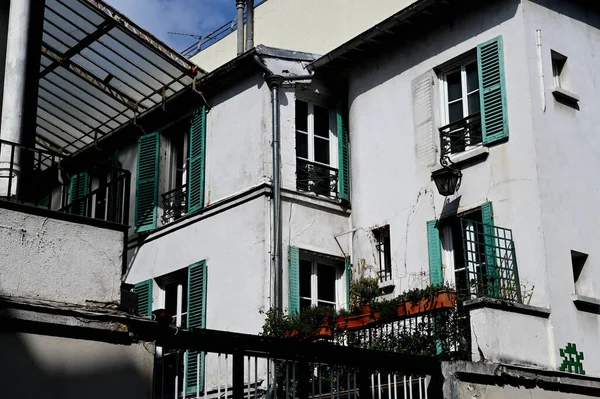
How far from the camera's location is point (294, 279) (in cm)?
1416

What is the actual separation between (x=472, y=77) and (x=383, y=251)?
292 cm

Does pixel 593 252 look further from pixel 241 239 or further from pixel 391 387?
pixel 241 239

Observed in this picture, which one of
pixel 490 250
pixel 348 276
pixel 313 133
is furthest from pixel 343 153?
pixel 490 250

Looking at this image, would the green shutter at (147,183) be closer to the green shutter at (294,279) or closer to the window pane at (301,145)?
the window pane at (301,145)

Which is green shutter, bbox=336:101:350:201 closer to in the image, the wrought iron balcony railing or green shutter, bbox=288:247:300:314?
green shutter, bbox=288:247:300:314

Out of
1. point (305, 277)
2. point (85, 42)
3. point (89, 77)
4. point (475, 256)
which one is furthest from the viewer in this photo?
point (89, 77)

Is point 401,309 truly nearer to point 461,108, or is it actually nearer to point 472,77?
point 461,108

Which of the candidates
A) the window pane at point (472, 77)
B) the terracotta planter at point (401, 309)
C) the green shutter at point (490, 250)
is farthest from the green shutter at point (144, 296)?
the window pane at point (472, 77)

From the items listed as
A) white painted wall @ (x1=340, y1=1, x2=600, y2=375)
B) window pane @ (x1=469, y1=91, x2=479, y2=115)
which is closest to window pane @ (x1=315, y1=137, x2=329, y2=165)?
white painted wall @ (x1=340, y1=1, x2=600, y2=375)

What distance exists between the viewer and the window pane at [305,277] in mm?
14570

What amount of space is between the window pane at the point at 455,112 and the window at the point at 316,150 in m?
2.29

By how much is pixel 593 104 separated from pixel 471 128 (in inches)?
74.9

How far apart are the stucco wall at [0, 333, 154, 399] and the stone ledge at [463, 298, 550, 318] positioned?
4812 mm

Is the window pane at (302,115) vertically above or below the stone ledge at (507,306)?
above
